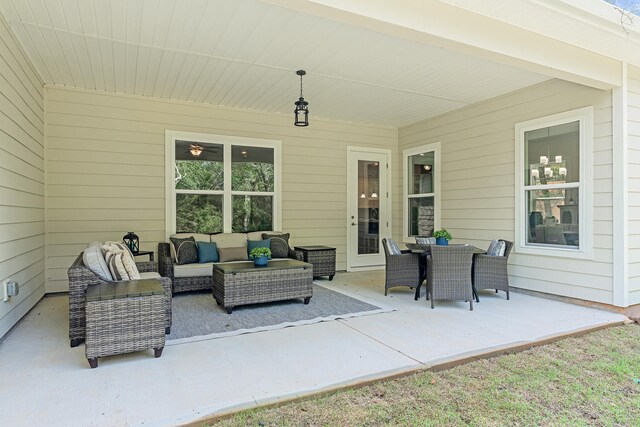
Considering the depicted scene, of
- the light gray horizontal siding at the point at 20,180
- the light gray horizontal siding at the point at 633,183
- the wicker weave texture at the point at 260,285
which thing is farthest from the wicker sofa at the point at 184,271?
the light gray horizontal siding at the point at 633,183

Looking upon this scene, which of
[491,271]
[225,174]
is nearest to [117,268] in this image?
[225,174]

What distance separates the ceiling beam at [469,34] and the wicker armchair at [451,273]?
6.57 feet

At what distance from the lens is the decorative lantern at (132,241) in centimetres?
519

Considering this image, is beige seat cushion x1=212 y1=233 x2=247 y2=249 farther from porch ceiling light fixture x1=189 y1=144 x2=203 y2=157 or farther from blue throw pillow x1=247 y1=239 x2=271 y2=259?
porch ceiling light fixture x1=189 y1=144 x2=203 y2=157

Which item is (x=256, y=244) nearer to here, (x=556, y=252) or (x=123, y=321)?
(x=123, y=321)

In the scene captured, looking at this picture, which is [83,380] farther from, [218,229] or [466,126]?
[466,126]

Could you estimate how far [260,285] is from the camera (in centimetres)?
432

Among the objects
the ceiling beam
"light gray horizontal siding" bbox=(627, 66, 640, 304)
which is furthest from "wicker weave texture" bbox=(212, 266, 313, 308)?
"light gray horizontal siding" bbox=(627, 66, 640, 304)

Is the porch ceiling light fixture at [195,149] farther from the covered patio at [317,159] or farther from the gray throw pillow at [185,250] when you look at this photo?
the gray throw pillow at [185,250]

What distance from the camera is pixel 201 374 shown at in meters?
2.64

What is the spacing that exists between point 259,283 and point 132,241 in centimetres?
210

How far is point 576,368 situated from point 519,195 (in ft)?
9.59

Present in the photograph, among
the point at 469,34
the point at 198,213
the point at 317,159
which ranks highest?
the point at 469,34

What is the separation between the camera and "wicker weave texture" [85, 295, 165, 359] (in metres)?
2.72
